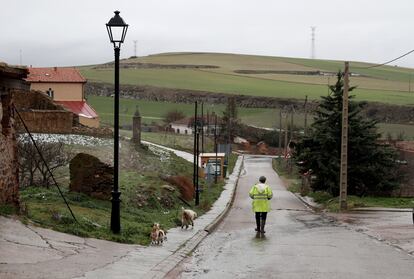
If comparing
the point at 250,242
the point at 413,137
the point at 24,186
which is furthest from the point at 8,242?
the point at 413,137

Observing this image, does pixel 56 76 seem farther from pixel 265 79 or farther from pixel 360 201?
pixel 265 79

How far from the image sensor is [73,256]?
38.6 feet

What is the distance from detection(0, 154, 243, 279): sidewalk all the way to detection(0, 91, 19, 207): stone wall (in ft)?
2.64

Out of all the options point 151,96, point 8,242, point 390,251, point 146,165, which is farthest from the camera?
point 151,96

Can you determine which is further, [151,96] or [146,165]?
[151,96]

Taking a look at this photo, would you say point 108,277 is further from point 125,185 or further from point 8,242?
point 125,185

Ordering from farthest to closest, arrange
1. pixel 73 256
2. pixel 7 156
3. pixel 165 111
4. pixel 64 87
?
pixel 165 111 → pixel 64 87 → pixel 7 156 → pixel 73 256

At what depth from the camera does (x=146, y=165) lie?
127 ft

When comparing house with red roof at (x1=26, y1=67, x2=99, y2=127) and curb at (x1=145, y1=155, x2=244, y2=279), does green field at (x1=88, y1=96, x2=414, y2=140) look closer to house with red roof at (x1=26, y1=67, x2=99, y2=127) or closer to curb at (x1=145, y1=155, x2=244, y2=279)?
house with red roof at (x1=26, y1=67, x2=99, y2=127)

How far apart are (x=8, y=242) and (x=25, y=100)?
37.9 metres

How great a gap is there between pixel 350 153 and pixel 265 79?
9979 cm

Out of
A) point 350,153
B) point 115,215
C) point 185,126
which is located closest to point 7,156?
point 115,215

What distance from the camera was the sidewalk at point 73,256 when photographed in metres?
10.2

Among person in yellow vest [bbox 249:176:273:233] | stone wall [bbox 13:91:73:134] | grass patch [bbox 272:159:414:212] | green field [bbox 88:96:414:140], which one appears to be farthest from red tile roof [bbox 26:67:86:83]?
person in yellow vest [bbox 249:176:273:233]
